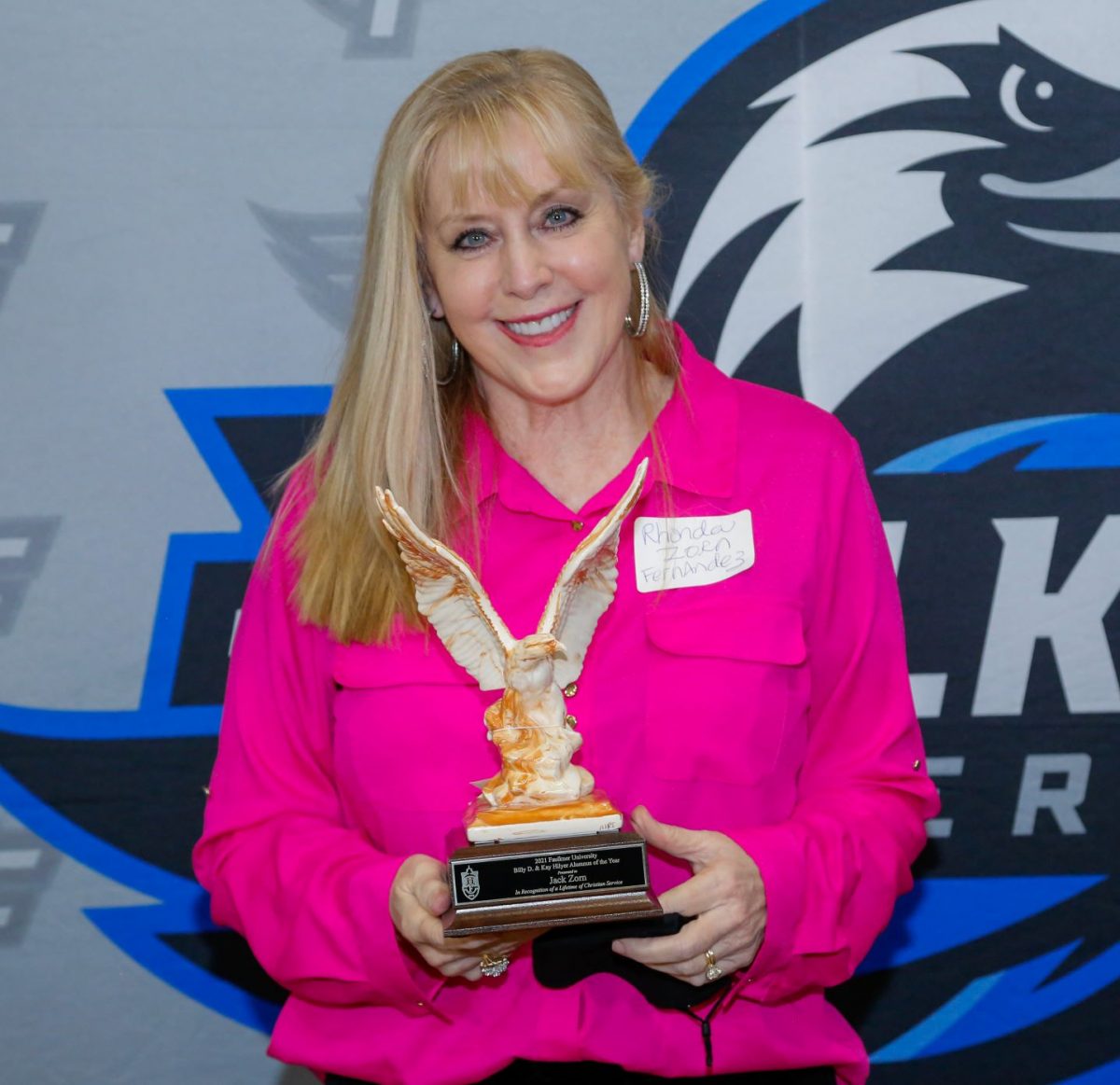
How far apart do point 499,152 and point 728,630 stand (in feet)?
1.95

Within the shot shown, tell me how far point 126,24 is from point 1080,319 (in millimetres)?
1699

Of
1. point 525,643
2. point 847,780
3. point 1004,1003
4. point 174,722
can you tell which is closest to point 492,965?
point 525,643

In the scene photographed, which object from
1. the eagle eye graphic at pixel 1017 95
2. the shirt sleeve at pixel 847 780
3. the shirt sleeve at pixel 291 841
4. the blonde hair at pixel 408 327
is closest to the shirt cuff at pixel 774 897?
the shirt sleeve at pixel 847 780

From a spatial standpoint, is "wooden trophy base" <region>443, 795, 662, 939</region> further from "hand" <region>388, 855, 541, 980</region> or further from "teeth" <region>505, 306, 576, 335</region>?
"teeth" <region>505, 306, 576, 335</region>

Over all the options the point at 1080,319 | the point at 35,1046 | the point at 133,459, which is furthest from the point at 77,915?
the point at 1080,319

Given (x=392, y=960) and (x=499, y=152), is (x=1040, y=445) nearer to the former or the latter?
(x=499, y=152)

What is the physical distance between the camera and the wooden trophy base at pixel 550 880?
140 cm

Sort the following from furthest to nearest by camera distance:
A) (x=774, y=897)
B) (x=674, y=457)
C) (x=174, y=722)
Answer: (x=174, y=722), (x=674, y=457), (x=774, y=897)

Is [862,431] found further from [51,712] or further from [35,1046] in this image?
[35,1046]

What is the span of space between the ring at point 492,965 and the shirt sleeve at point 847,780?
0.85ft

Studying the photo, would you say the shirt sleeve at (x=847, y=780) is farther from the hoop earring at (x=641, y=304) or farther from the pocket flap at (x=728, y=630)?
the hoop earring at (x=641, y=304)

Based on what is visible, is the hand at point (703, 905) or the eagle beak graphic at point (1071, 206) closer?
the hand at point (703, 905)

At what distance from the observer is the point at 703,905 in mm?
1475

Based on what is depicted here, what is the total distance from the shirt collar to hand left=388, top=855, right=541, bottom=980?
460mm
